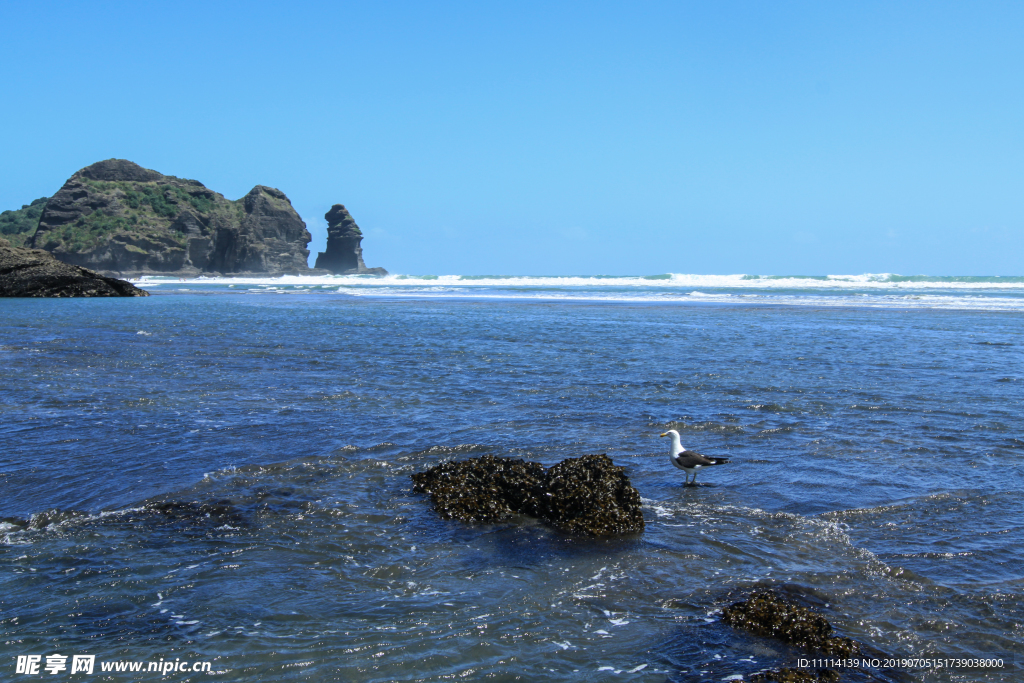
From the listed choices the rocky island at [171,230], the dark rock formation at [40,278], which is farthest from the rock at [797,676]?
the rocky island at [171,230]

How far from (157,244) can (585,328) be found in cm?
8716

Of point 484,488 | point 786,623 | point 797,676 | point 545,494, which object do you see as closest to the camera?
point 797,676

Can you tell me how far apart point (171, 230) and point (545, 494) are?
10627 cm

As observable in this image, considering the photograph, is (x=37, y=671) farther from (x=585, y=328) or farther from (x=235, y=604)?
(x=585, y=328)

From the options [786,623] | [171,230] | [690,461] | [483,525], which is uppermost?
[171,230]

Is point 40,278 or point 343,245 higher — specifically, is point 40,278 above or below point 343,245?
below

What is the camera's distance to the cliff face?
88500 mm

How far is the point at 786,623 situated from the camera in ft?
13.2

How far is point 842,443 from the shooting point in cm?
833

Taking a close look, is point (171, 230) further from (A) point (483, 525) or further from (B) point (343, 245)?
(A) point (483, 525)

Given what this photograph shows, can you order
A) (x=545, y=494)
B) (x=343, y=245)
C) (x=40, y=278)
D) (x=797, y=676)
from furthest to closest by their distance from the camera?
1. (x=343, y=245)
2. (x=40, y=278)
3. (x=545, y=494)
4. (x=797, y=676)

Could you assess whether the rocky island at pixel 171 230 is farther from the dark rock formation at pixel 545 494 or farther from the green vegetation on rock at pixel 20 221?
the dark rock formation at pixel 545 494

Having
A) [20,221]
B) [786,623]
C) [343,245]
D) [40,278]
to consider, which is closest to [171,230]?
[343,245]

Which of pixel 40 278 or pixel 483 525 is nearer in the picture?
pixel 483 525
